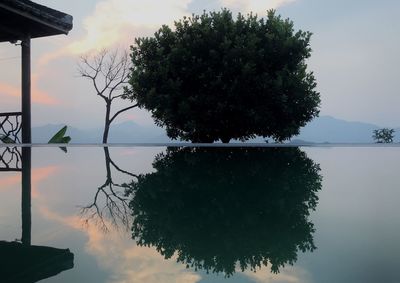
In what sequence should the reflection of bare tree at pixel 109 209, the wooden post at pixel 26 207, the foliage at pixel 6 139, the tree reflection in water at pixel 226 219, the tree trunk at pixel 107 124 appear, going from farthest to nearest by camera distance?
the tree trunk at pixel 107 124, the foliage at pixel 6 139, the reflection of bare tree at pixel 109 209, the wooden post at pixel 26 207, the tree reflection in water at pixel 226 219

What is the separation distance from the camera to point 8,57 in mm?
13148

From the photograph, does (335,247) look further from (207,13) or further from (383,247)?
(207,13)

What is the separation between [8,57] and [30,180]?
30.4 ft

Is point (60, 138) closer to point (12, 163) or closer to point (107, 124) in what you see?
point (107, 124)

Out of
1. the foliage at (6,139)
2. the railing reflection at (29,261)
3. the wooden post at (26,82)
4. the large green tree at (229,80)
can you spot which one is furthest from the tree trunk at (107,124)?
→ the railing reflection at (29,261)

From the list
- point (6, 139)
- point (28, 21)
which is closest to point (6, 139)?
point (6, 139)

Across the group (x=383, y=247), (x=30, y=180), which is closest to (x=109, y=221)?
(x=383, y=247)

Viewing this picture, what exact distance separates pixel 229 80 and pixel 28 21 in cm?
747

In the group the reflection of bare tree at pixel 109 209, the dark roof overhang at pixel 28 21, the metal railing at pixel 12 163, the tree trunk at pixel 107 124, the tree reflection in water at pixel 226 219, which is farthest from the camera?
the tree trunk at pixel 107 124

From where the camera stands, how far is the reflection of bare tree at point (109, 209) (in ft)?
8.97

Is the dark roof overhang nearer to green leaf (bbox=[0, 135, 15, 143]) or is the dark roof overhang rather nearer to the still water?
green leaf (bbox=[0, 135, 15, 143])

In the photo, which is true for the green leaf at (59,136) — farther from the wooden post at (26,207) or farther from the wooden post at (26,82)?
the wooden post at (26,207)

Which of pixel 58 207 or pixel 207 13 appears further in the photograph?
pixel 207 13

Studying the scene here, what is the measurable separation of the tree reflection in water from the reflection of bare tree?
8 centimetres
